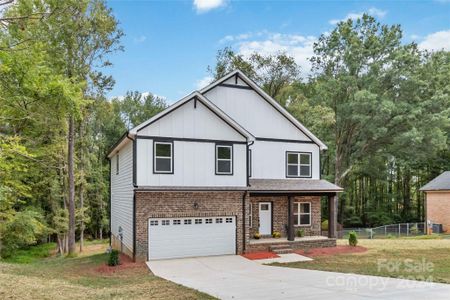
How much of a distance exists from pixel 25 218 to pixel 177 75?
653 inches

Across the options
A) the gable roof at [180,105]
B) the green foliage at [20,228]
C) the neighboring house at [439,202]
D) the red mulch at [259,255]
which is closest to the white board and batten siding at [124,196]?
the gable roof at [180,105]

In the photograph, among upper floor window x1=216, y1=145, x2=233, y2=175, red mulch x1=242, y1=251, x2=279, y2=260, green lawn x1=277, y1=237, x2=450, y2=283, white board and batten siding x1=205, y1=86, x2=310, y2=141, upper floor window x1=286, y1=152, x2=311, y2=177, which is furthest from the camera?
upper floor window x1=286, y1=152, x2=311, y2=177

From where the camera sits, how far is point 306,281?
11.6m

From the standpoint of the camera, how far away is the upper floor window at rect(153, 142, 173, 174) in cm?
1664

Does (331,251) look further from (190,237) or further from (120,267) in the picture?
(120,267)

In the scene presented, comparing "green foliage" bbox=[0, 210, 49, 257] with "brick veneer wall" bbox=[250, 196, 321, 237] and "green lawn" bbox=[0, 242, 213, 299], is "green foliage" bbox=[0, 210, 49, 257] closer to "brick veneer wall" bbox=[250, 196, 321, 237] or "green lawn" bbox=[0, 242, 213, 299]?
"green lawn" bbox=[0, 242, 213, 299]

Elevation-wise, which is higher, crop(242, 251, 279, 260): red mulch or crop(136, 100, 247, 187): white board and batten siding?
crop(136, 100, 247, 187): white board and batten siding

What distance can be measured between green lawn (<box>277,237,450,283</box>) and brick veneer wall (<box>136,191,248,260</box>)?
12.6 ft

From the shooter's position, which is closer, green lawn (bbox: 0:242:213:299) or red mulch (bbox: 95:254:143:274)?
green lawn (bbox: 0:242:213:299)

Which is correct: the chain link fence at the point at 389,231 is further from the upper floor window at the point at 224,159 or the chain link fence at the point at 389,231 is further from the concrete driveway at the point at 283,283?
the concrete driveway at the point at 283,283

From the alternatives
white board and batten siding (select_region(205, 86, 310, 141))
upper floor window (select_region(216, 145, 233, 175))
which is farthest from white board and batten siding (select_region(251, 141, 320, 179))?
upper floor window (select_region(216, 145, 233, 175))

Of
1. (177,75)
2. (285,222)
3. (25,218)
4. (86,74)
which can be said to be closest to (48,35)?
(86,74)

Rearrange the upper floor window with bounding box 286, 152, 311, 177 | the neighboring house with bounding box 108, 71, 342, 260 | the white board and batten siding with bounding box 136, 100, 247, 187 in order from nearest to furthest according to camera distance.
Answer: the white board and batten siding with bounding box 136, 100, 247, 187 → the neighboring house with bounding box 108, 71, 342, 260 → the upper floor window with bounding box 286, 152, 311, 177

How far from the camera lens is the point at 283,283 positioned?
1144 centimetres
